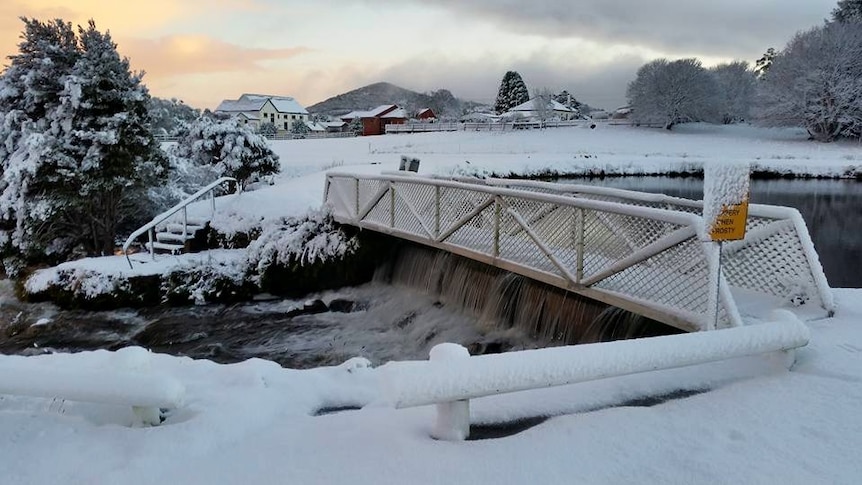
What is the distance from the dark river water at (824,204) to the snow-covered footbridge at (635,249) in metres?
7.11

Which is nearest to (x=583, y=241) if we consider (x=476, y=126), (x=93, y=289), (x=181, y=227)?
(x=93, y=289)

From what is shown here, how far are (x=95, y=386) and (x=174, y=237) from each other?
10.5m

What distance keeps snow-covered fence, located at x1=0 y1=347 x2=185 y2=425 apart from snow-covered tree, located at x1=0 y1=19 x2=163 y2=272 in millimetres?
10803

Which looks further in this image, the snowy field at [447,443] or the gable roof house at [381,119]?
the gable roof house at [381,119]

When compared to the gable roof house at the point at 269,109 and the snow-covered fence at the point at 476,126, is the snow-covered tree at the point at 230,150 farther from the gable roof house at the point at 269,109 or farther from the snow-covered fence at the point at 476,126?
the gable roof house at the point at 269,109

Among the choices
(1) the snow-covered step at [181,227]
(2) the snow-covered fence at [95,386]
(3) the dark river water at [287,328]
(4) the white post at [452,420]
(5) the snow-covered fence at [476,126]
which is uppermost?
(5) the snow-covered fence at [476,126]

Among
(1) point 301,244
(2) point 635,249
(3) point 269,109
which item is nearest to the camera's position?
(2) point 635,249

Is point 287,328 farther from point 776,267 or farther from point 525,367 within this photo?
point 525,367

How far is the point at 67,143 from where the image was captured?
1238 cm

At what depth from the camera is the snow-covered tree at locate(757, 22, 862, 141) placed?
133ft

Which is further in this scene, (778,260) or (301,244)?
(301,244)

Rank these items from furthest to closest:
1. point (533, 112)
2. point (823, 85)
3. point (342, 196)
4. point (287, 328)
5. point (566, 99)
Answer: point (566, 99) < point (533, 112) < point (823, 85) < point (342, 196) < point (287, 328)

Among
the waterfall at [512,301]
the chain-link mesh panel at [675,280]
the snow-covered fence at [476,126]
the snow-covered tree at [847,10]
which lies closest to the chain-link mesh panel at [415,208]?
the waterfall at [512,301]

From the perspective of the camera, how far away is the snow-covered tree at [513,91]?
7819 centimetres
